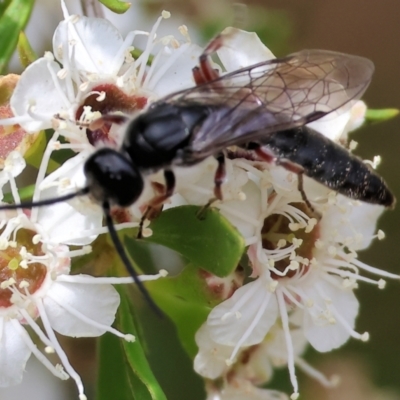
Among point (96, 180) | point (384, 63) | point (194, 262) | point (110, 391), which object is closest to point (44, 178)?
point (96, 180)

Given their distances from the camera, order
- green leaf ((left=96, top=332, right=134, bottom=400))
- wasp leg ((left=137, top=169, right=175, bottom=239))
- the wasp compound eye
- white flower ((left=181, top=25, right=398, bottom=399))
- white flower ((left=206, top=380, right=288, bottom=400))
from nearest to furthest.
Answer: the wasp compound eye, wasp leg ((left=137, top=169, right=175, bottom=239)), white flower ((left=181, top=25, right=398, bottom=399)), green leaf ((left=96, top=332, right=134, bottom=400)), white flower ((left=206, top=380, right=288, bottom=400))

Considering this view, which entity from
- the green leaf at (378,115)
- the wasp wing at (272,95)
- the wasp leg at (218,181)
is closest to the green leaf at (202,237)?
the wasp leg at (218,181)

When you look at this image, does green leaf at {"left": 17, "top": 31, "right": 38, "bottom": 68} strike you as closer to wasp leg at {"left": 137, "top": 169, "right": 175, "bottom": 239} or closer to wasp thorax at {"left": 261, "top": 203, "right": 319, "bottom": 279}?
wasp leg at {"left": 137, "top": 169, "right": 175, "bottom": 239}

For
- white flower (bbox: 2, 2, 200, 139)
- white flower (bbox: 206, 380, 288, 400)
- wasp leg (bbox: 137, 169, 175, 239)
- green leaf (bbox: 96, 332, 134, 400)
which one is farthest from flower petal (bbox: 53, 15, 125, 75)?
white flower (bbox: 206, 380, 288, 400)

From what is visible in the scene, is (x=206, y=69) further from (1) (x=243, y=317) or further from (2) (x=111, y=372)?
(2) (x=111, y=372)

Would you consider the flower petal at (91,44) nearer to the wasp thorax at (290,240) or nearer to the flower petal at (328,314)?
the wasp thorax at (290,240)

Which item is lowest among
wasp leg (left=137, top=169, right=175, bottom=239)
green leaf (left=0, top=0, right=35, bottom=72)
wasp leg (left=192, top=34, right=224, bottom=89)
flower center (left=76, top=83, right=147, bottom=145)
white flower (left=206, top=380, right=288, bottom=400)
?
white flower (left=206, top=380, right=288, bottom=400)

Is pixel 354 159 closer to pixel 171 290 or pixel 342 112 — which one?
pixel 342 112
